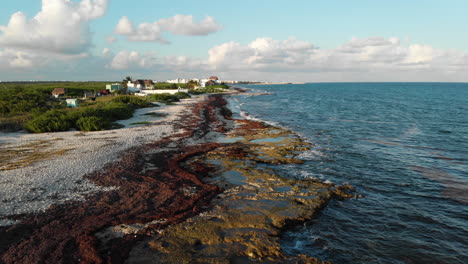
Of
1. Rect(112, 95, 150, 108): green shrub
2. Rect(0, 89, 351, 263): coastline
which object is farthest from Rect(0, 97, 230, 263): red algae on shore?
Rect(112, 95, 150, 108): green shrub

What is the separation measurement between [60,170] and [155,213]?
8529 mm

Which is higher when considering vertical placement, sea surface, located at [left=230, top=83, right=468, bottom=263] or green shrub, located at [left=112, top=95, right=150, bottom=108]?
green shrub, located at [left=112, top=95, right=150, bottom=108]

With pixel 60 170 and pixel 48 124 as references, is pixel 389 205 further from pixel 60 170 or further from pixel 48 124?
pixel 48 124

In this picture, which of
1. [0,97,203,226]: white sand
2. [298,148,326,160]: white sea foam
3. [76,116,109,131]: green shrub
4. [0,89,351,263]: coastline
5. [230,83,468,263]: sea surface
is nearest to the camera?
[0,89,351,263]: coastline

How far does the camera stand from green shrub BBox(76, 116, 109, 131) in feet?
100

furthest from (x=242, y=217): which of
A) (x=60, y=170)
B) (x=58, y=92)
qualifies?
(x=58, y=92)

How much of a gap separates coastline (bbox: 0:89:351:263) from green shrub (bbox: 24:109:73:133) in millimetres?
14113

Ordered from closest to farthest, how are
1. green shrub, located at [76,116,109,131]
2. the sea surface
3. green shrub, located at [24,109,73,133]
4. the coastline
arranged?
the coastline → the sea surface → green shrub, located at [24,109,73,133] → green shrub, located at [76,116,109,131]

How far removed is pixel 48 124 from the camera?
3002 centimetres

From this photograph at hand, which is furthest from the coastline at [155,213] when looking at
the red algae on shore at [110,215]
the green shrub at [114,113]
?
the green shrub at [114,113]

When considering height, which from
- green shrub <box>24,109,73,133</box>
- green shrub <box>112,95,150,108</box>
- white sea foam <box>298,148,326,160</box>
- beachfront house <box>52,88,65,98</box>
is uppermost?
beachfront house <box>52,88,65,98</box>

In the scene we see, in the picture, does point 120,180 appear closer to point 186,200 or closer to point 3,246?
point 186,200

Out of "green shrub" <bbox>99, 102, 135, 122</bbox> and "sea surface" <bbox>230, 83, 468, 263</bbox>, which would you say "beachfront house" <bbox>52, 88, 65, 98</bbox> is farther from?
"sea surface" <bbox>230, 83, 468, 263</bbox>

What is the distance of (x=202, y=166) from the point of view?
19.1 metres
